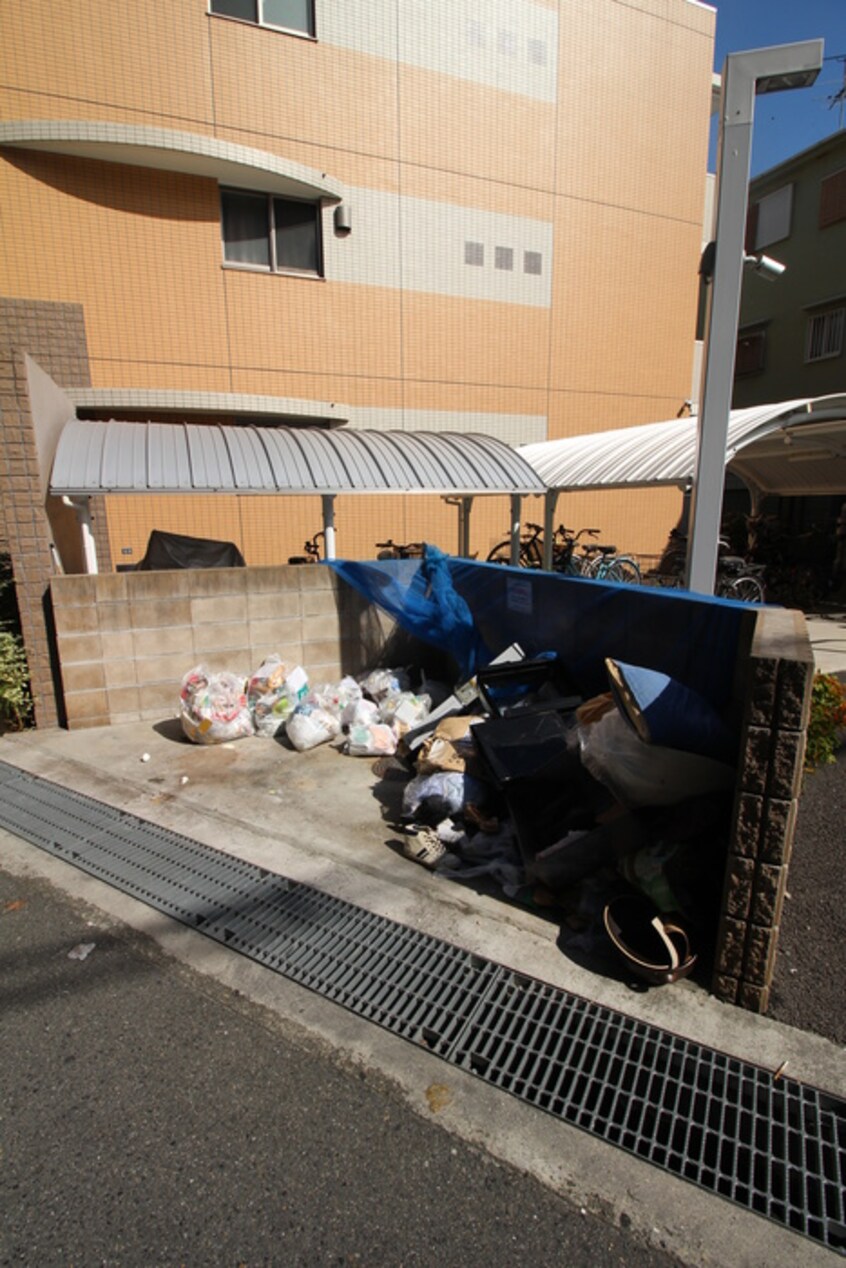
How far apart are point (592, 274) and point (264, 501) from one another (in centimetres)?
819

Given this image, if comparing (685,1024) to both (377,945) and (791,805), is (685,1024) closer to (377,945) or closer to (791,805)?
(791,805)

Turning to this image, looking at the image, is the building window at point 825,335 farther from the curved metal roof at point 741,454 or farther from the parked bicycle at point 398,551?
the parked bicycle at point 398,551

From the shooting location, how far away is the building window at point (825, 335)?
1608cm

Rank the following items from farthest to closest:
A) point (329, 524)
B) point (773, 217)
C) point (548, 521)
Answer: point (773, 217), point (548, 521), point (329, 524)

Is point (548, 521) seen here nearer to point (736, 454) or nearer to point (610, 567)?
point (610, 567)

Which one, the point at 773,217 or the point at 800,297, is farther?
the point at 773,217

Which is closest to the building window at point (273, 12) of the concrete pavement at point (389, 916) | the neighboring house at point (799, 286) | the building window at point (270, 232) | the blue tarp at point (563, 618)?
the building window at point (270, 232)

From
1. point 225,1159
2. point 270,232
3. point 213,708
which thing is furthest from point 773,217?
point 225,1159

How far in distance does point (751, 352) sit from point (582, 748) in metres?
19.5

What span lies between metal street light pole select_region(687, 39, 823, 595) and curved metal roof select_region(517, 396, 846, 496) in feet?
8.37

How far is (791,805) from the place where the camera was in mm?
2270

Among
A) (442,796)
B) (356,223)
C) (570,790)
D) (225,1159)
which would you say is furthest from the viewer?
(356,223)

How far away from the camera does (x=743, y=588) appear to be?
10086mm

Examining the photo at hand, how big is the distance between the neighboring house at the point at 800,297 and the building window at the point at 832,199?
0.9 inches
